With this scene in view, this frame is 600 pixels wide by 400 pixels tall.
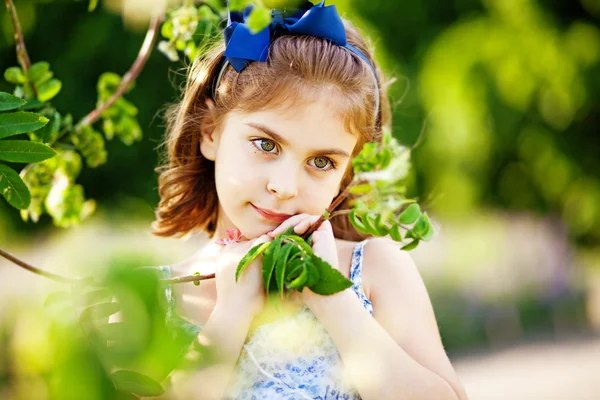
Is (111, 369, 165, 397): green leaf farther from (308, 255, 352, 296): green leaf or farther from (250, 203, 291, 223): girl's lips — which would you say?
(250, 203, 291, 223): girl's lips

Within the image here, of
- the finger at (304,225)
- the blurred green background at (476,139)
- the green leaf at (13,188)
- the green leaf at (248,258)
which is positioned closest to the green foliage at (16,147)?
the green leaf at (13,188)

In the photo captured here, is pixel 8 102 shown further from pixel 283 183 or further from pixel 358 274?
pixel 358 274

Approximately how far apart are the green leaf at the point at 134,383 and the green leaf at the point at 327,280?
0.61m

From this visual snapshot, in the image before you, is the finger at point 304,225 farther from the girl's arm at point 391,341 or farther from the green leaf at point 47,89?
the green leaf at point 47,89

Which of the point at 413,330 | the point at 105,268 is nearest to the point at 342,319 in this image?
the point at 413,330

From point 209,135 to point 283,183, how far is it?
0.40 meters

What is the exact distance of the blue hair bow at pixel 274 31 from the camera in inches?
65.0

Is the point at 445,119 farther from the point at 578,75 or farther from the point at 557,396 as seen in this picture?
the point at 557,396

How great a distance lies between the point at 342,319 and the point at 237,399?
324mm

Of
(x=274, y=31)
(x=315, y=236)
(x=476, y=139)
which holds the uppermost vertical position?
(x=274, y=31)

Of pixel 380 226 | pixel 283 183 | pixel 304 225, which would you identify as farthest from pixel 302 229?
pixel 380 226

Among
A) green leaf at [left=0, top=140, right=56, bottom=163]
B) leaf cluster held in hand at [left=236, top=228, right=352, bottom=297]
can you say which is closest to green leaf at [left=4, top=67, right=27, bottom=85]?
green leaf at [left=0, top=140, right=56, bottom=163]

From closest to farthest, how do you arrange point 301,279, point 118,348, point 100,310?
A: point 118,348, point 100,310, point 301,279

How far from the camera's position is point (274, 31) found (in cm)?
173
